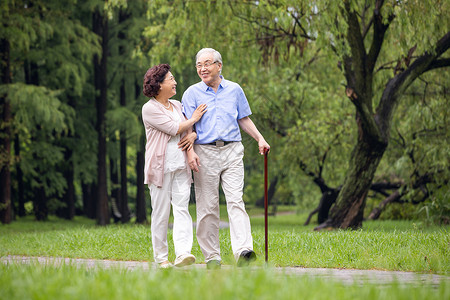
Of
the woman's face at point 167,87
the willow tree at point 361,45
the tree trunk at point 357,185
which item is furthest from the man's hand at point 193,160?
the tree trunk at point 357,185

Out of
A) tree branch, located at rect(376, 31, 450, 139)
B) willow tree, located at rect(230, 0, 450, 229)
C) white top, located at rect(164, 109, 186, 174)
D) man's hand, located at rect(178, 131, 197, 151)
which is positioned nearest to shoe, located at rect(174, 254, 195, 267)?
white top, located at rect(164, 109, 186, 174)

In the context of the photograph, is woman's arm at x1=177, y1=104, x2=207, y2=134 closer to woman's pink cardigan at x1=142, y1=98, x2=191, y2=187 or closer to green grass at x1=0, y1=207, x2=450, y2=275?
woman's pink cardigan at x1=142, y1=98, x2=191, y2=187

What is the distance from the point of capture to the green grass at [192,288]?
3.63m

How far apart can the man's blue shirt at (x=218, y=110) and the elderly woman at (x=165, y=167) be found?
0.10 m

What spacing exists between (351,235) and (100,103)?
A: 1482 cm

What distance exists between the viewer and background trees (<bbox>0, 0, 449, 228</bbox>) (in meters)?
14.0

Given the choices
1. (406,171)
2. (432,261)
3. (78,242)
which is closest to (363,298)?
(432,261)

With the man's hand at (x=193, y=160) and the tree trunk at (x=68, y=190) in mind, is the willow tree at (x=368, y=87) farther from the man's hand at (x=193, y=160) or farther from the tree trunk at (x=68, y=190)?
the tree trunk at (x=68, y=190)

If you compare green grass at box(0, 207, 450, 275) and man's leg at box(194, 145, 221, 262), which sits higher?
man's leg at box(194, 145, 221, 262)

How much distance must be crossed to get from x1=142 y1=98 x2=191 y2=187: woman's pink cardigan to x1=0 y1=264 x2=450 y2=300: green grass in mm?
1935

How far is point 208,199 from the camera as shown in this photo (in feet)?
21.1

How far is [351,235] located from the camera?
8812 millimetres

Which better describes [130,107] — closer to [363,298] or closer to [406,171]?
[406,171]

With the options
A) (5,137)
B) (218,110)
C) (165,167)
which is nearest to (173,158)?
(165,167)
